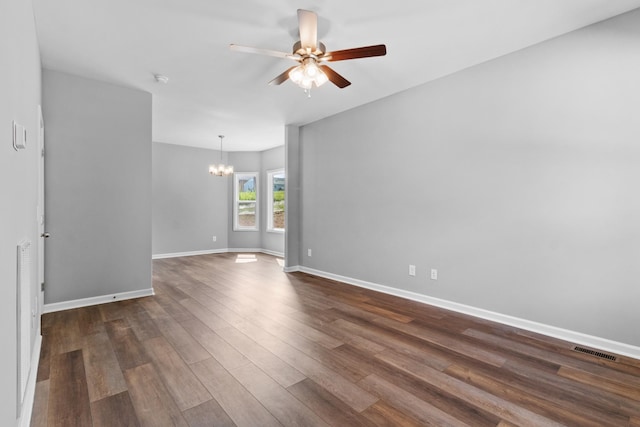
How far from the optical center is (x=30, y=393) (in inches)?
70.4

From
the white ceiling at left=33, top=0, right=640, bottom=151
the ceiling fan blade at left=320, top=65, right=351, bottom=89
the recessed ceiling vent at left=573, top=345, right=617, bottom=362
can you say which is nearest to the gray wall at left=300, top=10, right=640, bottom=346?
the recessed ceiling vent at left=573, top=345, right=617, bottom=362

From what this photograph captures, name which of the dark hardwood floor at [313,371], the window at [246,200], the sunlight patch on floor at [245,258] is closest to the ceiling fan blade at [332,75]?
the dark hardwood floor at [313,371]

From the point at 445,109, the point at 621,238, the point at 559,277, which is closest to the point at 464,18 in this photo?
the point at 445,109

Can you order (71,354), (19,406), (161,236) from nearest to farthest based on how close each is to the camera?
(19,406), (71,354), (161,236)

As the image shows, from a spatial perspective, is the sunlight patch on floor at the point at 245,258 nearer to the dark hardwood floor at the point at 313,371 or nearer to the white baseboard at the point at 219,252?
the white baseboard at the point at 219,252

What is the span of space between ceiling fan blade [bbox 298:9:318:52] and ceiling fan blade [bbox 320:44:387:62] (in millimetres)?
139

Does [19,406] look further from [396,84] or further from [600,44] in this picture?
[600,44]

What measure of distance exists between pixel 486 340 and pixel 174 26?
12.9 ft

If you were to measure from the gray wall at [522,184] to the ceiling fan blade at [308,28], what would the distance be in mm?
1979

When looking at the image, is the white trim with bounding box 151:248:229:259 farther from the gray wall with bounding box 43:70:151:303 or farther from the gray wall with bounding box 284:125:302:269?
the gray wall with bounding box 43:70:151:303

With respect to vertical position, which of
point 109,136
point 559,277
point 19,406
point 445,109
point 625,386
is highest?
point 445,109

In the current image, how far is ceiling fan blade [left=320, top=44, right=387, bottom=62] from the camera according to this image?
2.18 metres

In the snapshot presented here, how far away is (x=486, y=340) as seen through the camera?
266cm

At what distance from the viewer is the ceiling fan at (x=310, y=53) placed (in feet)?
7.23
